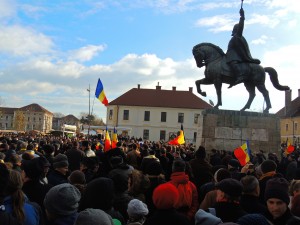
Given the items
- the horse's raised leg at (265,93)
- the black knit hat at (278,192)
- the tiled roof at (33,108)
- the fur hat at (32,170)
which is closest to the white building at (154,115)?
the horse's raised leg at (265,93)

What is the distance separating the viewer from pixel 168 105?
7344cm

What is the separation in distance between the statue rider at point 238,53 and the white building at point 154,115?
56.0m

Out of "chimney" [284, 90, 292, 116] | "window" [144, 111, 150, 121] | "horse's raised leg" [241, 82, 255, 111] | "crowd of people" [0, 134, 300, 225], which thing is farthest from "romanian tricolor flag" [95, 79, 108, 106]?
"chimney" [284, 90, 292, 116]

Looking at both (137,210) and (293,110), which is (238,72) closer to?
(137,210)

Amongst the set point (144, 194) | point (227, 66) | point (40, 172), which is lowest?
point (144, 194)

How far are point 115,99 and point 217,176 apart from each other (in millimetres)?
70036

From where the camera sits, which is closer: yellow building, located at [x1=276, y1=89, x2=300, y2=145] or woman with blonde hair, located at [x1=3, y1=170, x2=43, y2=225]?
woman with blonde hair, located at [x1=3, y1=170, x2=43, y2=225]

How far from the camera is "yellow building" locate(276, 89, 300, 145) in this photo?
214ft

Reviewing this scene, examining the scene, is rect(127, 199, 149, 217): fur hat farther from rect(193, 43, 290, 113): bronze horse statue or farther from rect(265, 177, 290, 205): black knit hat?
rect(193, 43, 290, 113): bronze horse statue

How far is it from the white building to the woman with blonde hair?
68.6 metres

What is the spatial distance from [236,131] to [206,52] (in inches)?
143

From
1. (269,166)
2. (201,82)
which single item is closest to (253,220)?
(269,166)

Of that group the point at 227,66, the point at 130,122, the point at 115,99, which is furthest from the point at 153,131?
the point at 227,66

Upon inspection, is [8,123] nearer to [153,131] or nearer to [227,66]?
[153,131]
